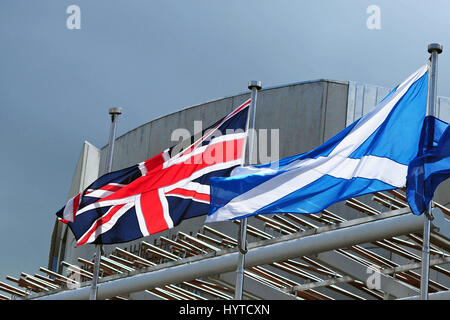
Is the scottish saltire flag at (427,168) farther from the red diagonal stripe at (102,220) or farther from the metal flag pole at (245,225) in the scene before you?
the red diagonal stripe at (102,220)

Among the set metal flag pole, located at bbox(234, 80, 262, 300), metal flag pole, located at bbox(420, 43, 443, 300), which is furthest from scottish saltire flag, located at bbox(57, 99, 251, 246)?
metal flag pole, located at bbox(420, 43, 443, 300)

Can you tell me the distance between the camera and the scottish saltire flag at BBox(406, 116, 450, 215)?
44.0ft

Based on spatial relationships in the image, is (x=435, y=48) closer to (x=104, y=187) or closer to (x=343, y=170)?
(x=343, y=170)

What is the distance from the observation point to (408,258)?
19.4 meters

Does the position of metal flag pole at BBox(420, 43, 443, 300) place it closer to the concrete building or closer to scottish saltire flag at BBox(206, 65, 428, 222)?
scottish saltire flag at BBox(206, 65, 428, 222)

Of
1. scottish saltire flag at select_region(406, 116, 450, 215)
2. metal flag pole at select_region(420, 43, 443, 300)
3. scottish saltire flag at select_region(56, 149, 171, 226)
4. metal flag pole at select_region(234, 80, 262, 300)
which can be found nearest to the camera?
scottish saltire flag at select_region(406, 116, 450, 215)

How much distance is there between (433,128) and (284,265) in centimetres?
803

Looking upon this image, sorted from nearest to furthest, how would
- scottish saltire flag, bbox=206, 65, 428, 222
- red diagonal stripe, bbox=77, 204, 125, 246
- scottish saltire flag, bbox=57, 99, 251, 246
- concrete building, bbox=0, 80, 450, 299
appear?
scottish saltire flag, bbox=206, 65, 428, 222 < scottish saltire flag, bbox=57, 99, 251, 246 < red diagonal stripe, bbox=77, 204, 125, 246 < concrete building, bbox=0, 80, 450, 299

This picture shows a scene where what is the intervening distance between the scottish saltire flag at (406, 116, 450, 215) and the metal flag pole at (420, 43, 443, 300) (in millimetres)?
204

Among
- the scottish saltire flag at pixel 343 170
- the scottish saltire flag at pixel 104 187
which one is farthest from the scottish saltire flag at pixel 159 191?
the scottish saltire flag at pixel 343 170

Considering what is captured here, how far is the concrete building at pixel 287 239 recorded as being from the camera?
62.4 feet

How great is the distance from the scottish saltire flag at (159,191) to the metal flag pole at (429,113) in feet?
11.2

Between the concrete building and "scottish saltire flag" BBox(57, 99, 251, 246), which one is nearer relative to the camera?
"scottish saltire flag" BBox(57, 99, 251, 246)
